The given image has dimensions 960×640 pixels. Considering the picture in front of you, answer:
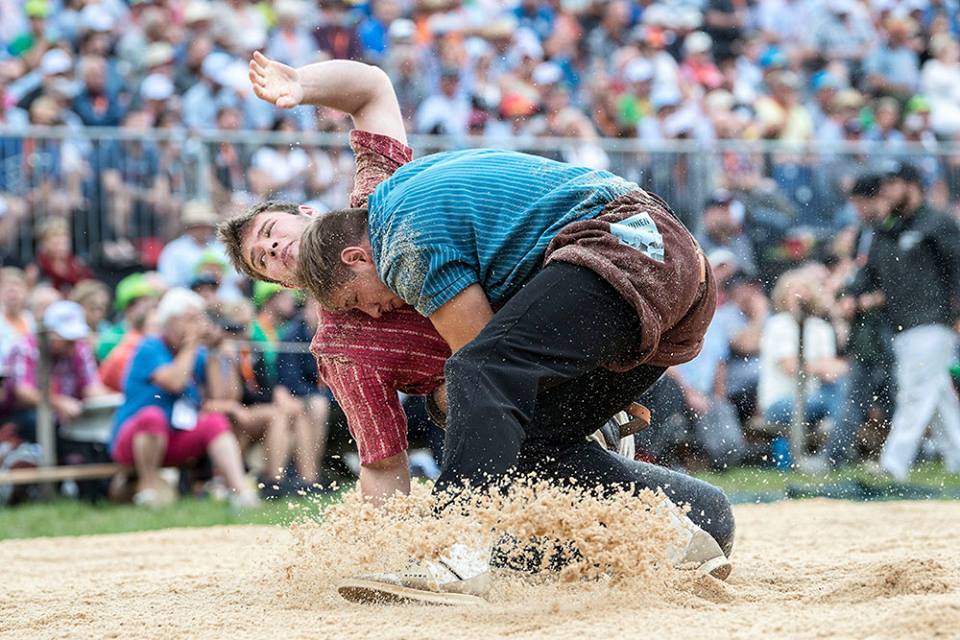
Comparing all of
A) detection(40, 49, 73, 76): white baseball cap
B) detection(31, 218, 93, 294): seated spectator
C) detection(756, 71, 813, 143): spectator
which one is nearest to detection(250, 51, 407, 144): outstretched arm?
detection(31, 218, 93, 294): seated spectator

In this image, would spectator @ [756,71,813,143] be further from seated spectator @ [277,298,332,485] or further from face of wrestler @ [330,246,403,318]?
face of wrestler @ [330,246,403,318]

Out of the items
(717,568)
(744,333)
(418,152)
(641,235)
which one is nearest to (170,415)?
(418,152)

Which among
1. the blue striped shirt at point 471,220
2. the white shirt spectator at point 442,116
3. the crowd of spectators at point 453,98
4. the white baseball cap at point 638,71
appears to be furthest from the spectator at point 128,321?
the blue striped shirt at point 471,220

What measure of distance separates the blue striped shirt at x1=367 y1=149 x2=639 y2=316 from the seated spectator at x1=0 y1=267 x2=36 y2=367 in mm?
5363

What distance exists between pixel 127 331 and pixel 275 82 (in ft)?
16.3

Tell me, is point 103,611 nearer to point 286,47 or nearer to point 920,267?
point 920,267

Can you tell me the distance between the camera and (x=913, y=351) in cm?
884

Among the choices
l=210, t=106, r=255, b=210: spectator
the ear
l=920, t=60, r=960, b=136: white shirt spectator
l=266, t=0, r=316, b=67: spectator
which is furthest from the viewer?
l=920, t=60, r=960, b=136: white shirt spectator

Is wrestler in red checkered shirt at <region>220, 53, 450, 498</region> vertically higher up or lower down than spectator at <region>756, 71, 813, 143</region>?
higher up

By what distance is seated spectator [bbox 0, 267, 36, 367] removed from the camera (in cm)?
841

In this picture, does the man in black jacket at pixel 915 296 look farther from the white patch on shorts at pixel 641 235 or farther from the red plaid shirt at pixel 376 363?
Answer: the white patch on shorts at pixel 641 235

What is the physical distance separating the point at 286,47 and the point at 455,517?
8.04 metres

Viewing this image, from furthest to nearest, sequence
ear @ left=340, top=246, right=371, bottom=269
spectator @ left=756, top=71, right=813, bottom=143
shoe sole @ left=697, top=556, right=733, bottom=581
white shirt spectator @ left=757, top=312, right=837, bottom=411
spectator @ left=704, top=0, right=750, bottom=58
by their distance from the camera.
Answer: spectator @ left=704, top=0, right=750, bottom=58 → spectator @ left=756, top=71, right=813, bottom=143 → white shirt spectator @ left=757, top=312, right=837, bottom=411 → shoe sole @ left=697, top=556, right=733, bottom=581 → ear @ left=340, top=246, right=371, bottom=269

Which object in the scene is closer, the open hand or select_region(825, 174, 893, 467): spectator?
the open hand
